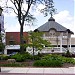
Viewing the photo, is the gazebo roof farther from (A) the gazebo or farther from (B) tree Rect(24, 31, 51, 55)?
(B) tree Rect(24, 31, 51, 55)

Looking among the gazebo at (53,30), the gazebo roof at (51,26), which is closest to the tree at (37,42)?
the gazebo at (53,30)

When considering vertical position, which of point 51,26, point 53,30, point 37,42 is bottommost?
point 37,42

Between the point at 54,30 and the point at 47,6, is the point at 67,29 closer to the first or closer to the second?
the point at 54,30

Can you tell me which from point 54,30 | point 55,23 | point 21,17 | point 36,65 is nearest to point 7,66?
point 36,65

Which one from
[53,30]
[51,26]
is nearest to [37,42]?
[53,30]

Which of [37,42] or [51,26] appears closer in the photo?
[37,42]

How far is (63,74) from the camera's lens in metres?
19.6

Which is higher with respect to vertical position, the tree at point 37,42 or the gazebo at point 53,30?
the gazebo at point 53,30

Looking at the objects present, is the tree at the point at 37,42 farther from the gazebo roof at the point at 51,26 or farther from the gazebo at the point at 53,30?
the gazebo roof at the point at 51,26

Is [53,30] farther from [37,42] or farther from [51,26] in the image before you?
[37,42]

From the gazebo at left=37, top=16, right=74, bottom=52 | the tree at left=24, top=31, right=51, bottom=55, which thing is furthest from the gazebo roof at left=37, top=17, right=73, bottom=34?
the tree at left=24, top=31, right=51, bottom=55

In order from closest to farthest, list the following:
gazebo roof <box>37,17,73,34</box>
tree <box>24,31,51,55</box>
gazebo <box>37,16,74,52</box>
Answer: tree <box>24,31,51,55</box> < gazebo <box>37,16,74,52</box> < gazebo roof <box>37,17,73,34</box>

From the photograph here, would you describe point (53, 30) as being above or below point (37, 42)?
above

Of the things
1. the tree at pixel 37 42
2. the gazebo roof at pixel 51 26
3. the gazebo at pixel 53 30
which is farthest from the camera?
the gazebo roof at pixel 51 26
